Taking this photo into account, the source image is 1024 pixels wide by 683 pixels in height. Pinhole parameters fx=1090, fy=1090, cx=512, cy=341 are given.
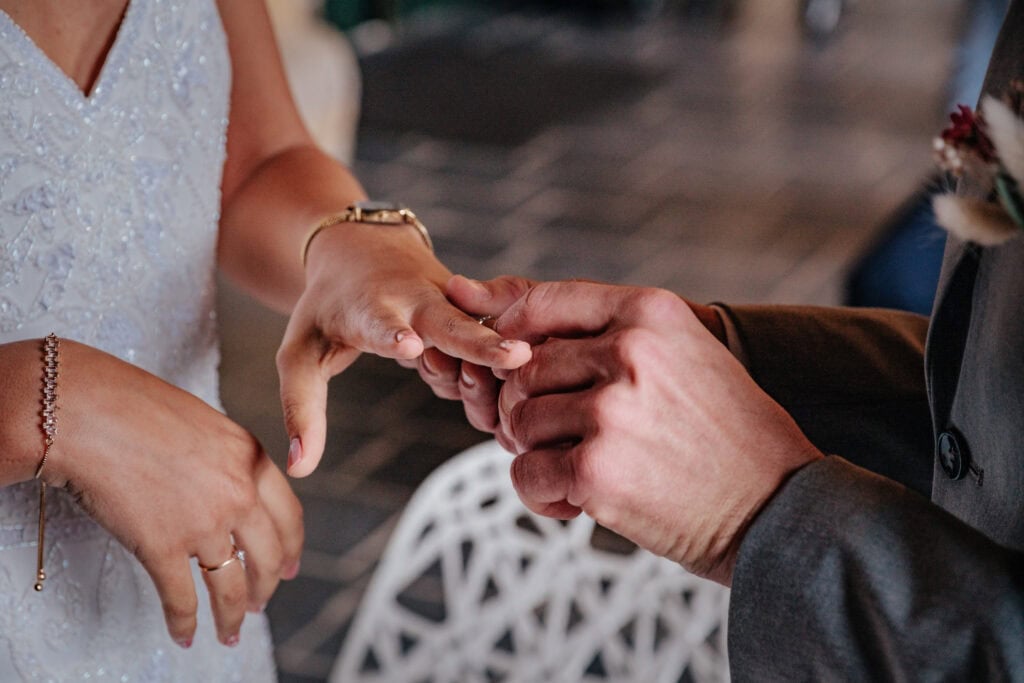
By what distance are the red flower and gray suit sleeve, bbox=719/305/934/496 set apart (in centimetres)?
48

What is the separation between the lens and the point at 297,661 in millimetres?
2684

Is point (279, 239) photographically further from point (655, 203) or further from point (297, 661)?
point (655, 203)

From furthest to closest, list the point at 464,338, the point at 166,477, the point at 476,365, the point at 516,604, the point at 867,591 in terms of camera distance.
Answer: the point at 516,604 < the point at 476,365 < the point at 464,338 < the point at 166,477 < the point at 867,591

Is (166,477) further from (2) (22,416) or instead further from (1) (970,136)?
(1) (970,136)

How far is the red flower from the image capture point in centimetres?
83

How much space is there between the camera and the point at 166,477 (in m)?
1.04

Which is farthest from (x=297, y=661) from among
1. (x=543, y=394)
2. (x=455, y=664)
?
(x=543, y=394)

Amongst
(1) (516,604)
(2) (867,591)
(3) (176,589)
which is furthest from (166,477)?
(1) (516,604)

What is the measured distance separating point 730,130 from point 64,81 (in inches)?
220

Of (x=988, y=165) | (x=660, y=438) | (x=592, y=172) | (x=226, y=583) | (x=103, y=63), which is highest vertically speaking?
(x=988, y=165)

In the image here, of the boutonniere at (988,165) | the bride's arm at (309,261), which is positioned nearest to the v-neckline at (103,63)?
the bride's arm at (309,261)

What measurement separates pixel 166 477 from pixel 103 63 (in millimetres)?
491

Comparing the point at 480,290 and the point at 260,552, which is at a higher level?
the point at 480,290

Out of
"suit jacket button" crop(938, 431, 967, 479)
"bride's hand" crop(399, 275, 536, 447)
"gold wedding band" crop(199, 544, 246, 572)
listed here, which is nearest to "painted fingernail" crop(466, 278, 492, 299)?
"bride's hand" crop(399, 275, 536, 447)
